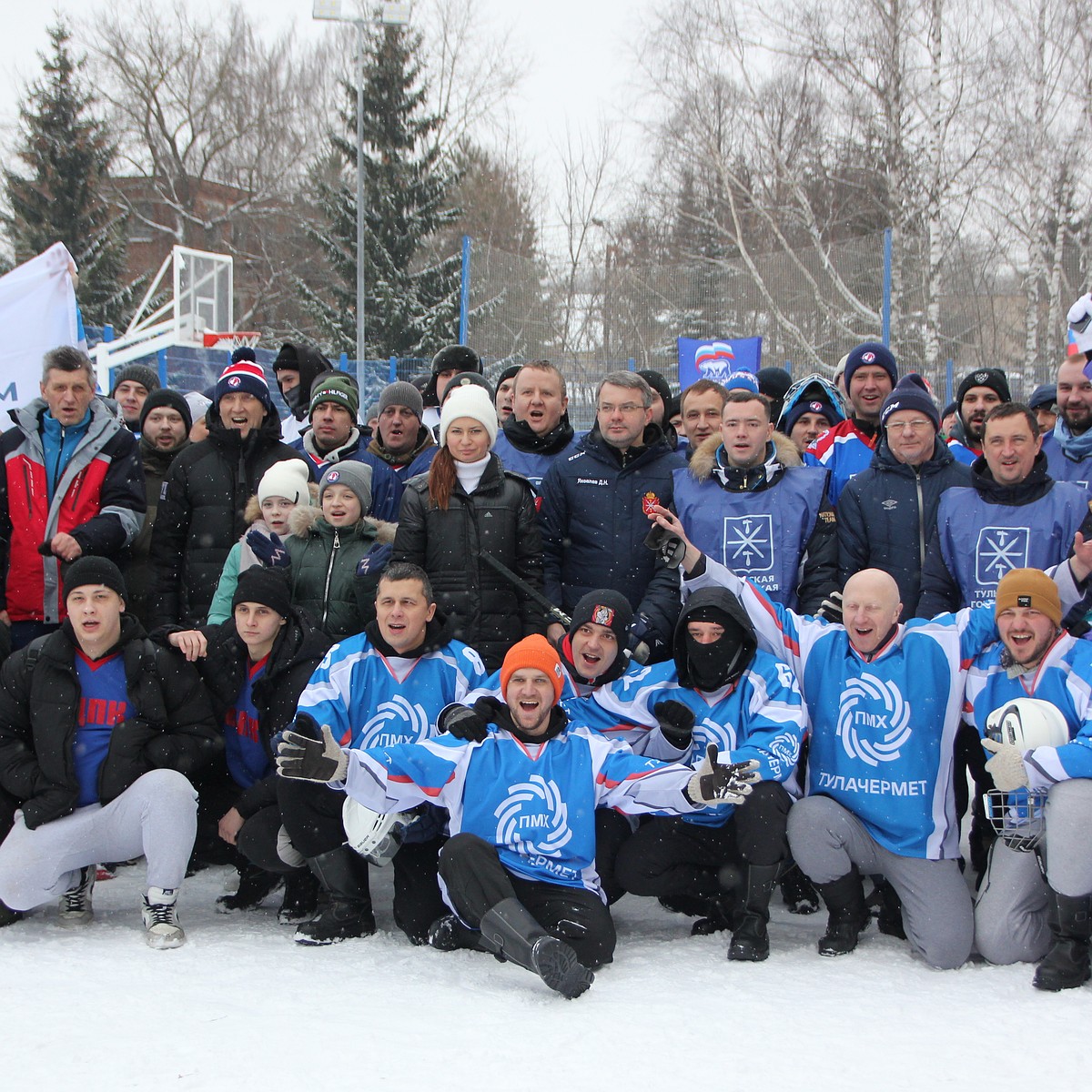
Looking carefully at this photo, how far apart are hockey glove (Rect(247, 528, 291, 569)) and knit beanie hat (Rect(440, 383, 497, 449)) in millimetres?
797

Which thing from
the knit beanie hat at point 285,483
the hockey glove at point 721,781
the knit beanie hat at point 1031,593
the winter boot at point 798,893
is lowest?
the winter boot at point 798,893

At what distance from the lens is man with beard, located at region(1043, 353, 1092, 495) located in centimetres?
479

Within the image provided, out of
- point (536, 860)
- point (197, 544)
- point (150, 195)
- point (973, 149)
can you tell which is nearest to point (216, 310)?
point (150, 195)

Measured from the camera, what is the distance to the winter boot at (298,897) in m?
4.12

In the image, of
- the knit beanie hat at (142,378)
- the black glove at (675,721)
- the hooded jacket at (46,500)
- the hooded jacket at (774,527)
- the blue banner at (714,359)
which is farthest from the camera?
the blue banner at (714,359)

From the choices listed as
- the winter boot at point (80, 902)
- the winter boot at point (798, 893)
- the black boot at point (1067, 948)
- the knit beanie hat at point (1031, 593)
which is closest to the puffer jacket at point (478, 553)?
the winter boot at point (798, 893)

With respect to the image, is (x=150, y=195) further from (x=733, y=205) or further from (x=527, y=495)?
(x=527, y=495)

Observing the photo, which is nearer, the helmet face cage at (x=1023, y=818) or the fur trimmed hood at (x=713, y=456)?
the helmet face cage at (x=1023, y=818)

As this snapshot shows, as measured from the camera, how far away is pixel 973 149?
776 inches

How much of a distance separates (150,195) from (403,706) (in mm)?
32856

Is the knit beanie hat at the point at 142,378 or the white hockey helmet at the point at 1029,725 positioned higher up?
the knit beanie hat at the point at 142,378

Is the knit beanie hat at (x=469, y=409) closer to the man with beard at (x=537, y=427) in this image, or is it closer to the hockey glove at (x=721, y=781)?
the man with beard at (x=537, y=427)

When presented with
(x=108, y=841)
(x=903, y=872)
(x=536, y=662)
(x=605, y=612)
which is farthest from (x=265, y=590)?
(x=903, y=872)

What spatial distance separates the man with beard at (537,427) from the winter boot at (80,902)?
2315 millimetres
